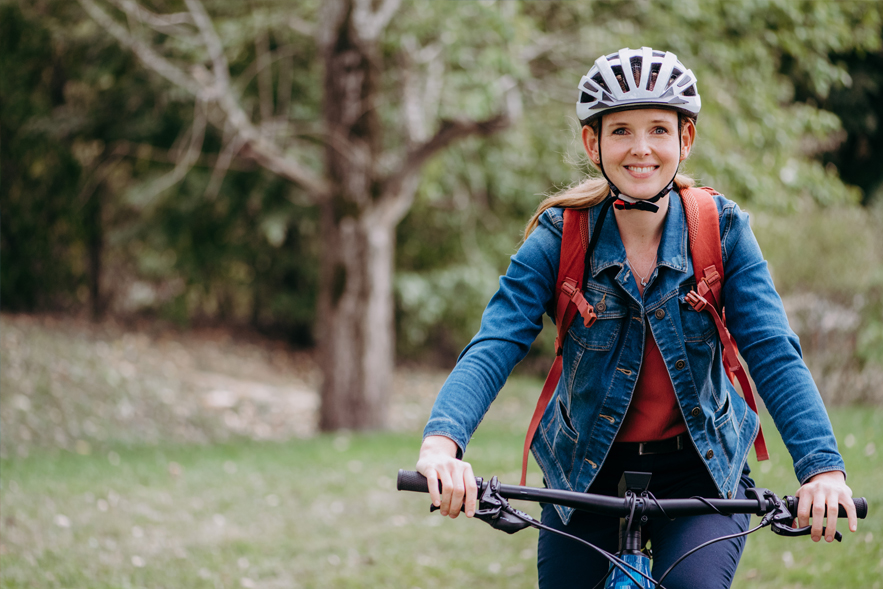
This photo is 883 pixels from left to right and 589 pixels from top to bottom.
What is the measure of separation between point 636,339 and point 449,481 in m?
0.72

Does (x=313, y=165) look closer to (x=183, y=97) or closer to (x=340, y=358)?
(x=183, y=97)

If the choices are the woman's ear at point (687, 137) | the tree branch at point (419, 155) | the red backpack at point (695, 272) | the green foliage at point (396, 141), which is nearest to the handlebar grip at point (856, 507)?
the red backpack at point (695, 272)

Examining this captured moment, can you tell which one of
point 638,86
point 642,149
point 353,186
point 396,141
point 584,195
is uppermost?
point 396,141

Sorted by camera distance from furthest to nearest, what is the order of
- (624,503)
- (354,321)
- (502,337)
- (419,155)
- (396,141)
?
(396,141), (354,321), (419,155), (502,337), (624,503)

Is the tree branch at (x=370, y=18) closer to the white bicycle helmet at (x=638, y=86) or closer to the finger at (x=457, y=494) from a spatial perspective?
the white bicycle helmet at (x=638, y=86)

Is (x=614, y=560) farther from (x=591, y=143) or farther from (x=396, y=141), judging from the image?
(x=396, y=141)

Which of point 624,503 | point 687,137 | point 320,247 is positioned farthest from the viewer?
point 320,247

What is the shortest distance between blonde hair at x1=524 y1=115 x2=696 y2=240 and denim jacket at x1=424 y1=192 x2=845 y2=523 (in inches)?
2.0

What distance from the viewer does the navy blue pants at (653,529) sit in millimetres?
2256

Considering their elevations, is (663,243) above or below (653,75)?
below

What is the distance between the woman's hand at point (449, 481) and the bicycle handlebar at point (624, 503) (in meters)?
0.03

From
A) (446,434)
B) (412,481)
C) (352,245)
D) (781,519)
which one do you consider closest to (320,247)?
(352,245)

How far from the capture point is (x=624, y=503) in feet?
6.73

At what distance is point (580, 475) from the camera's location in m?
2.41
